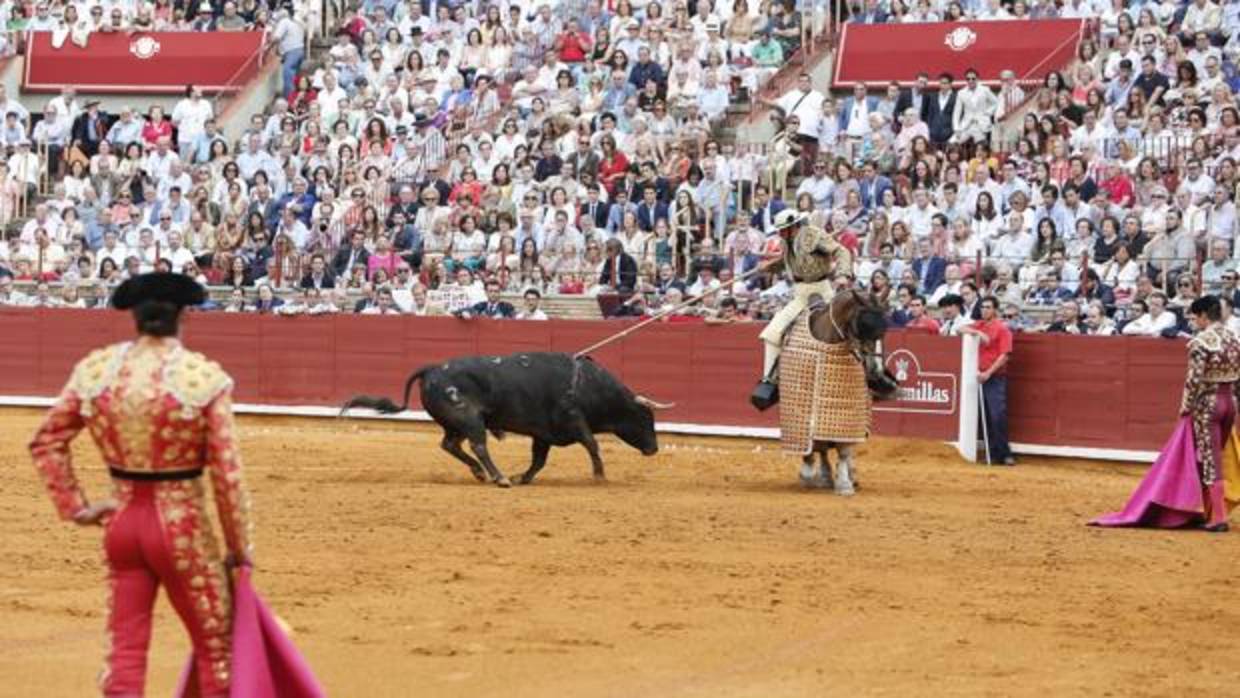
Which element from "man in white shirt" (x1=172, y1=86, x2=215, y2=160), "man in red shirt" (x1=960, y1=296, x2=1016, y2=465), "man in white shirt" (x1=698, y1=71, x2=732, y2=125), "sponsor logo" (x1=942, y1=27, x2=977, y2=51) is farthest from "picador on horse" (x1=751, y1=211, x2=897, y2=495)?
"man in white shirt" (x1=172, y1=86, x2=215, y2=160)

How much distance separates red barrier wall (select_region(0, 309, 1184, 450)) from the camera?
1600 cm

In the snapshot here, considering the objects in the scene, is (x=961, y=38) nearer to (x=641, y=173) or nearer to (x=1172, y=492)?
(x=641, y=173)

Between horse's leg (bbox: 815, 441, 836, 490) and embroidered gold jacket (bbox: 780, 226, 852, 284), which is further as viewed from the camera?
horse's leg (bbox: 815, 441, 836, 490)

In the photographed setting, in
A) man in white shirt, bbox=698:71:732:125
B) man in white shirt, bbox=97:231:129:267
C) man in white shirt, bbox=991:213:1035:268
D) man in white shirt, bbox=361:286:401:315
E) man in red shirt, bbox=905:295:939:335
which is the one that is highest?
man in white shirt, bbox=698:71:732:125

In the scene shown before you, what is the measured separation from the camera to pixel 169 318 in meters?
5.54

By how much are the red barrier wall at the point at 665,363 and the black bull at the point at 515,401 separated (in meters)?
4.02

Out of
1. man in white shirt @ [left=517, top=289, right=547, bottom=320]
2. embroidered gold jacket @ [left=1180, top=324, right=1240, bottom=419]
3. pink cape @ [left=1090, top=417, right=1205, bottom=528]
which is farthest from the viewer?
man in white shirt @ [left=517, top=289, right=547, bottom=320]

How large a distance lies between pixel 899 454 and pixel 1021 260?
178 cm

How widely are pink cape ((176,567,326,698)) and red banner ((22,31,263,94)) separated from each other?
65.5 feet

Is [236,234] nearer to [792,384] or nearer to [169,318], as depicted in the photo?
[792,384]

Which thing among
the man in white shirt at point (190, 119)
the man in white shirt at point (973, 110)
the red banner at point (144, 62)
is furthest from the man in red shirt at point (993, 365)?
the red banner at point (144, 62)

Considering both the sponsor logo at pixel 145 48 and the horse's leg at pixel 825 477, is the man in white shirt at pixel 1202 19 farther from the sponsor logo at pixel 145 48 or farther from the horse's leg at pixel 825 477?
the sponsor logo at pixel 145 48

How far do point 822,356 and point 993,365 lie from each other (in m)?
3.40

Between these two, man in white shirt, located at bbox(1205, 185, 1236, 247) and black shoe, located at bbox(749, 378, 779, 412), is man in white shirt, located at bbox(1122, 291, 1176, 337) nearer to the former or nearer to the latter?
man in white shirt, located at bbox(1205, 185, 1236, 247)
